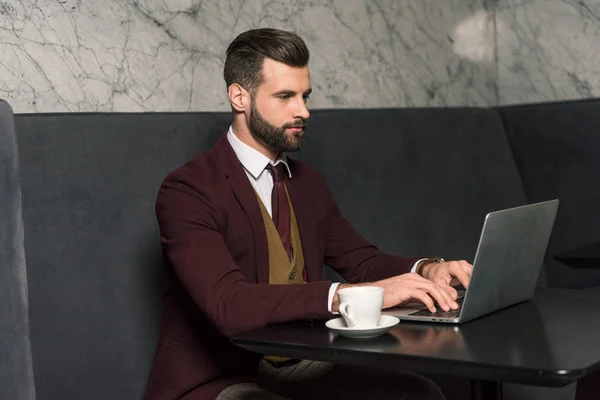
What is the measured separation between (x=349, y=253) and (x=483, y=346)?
2.97 feet

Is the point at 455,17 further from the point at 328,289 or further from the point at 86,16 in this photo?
the point at 328,289

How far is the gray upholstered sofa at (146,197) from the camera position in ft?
6.27

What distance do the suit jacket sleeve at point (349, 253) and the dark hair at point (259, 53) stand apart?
0.34m

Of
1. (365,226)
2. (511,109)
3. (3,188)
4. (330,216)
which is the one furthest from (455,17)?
(3,188)

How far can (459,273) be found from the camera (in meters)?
1.80

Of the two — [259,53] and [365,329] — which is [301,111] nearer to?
[259,53]

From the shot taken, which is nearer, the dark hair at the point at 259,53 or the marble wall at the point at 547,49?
the dark hair at the point at 259,53

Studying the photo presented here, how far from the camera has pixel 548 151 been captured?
3098mm

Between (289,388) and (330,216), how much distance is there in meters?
0.52

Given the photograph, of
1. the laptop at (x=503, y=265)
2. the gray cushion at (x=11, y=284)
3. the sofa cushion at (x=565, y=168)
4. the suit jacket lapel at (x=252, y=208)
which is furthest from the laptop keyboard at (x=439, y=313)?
the sofa cushion at (x=565, y=168)

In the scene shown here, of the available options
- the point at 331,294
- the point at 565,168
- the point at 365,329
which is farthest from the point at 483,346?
the point at 565,168

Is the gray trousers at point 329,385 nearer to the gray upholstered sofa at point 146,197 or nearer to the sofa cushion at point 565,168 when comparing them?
the gray upholstered sofa at point 146,197

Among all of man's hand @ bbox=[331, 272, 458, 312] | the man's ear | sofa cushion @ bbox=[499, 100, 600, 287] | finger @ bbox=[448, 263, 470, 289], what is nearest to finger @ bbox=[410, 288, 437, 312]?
man's hand @ bbox=[331, 272, 458, 312]

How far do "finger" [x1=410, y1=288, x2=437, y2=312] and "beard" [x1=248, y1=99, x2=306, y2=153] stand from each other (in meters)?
0.57
